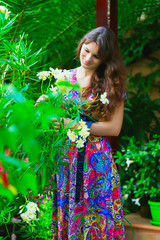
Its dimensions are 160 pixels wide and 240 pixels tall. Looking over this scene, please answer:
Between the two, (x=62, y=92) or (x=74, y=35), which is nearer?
(x=62, y=92)

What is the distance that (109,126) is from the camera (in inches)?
74.9

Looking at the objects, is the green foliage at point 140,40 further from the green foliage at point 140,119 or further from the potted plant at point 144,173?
the potted plant at point 144,173

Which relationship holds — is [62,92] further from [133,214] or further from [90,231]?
[133,214]

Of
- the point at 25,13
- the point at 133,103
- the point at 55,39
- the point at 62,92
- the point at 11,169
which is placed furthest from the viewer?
the point at 133,103

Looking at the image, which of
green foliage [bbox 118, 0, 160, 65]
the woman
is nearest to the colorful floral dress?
the woman

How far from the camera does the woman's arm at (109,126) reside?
1.89 m

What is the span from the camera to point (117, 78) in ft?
6.43

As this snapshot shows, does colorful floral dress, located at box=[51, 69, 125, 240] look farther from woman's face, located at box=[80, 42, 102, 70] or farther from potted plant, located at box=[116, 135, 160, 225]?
potted plant, located at box=[116, 135, 160, 225]

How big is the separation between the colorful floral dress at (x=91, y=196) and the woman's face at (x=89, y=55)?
181 millimetres

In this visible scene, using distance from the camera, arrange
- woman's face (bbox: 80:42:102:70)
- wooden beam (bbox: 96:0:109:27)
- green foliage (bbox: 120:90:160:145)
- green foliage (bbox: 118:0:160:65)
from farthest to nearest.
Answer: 1. green foliage (bbox: 118:0:160:65)
2. green foliage (bbox: 120:90:160:145)
3. wooden beam (bbox: 96:0:109:27)
4. woman's face (bbox: 80:42:102:70)

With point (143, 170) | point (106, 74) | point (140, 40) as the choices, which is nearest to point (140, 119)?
point (143, 170)

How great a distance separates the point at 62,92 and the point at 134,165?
1.57m

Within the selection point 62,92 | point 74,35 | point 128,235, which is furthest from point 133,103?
point 62,92

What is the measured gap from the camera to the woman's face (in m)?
1.86
